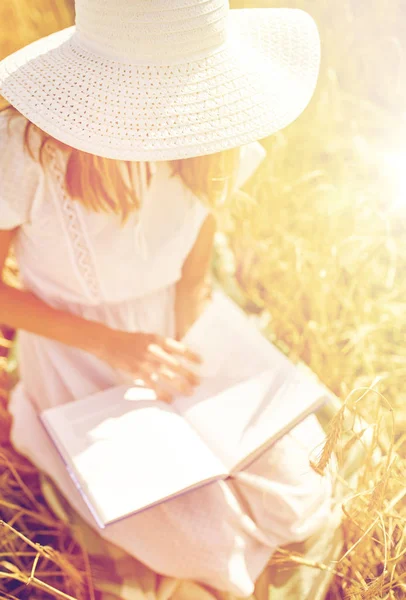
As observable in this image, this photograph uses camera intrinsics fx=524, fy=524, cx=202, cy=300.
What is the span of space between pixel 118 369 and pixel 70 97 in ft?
1.73

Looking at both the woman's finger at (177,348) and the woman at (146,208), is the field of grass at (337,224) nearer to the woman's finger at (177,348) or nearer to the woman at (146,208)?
the woman at (146,208)

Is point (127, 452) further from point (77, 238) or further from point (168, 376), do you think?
point (77, 238)

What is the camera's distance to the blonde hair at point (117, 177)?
793 millimetres

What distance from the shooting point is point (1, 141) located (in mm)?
785

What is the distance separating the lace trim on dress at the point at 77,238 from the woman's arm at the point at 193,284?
228 millimetres

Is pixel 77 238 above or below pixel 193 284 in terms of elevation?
above

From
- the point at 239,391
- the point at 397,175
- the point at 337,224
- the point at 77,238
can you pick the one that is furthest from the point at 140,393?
the point at 397,175

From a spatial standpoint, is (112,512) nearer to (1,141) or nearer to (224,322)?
(224,322)

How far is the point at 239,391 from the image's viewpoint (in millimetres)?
953

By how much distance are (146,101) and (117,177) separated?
210mm

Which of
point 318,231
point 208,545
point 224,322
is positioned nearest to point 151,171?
point 224,322

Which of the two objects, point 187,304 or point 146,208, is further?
point 187,304

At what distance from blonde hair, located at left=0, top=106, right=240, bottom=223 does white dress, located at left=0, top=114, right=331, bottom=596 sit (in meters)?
0.02

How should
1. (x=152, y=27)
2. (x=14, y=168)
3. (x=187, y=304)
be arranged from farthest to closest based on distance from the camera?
(x=187, y=304) → (x=14, y=168) → (x=152, y=27)
